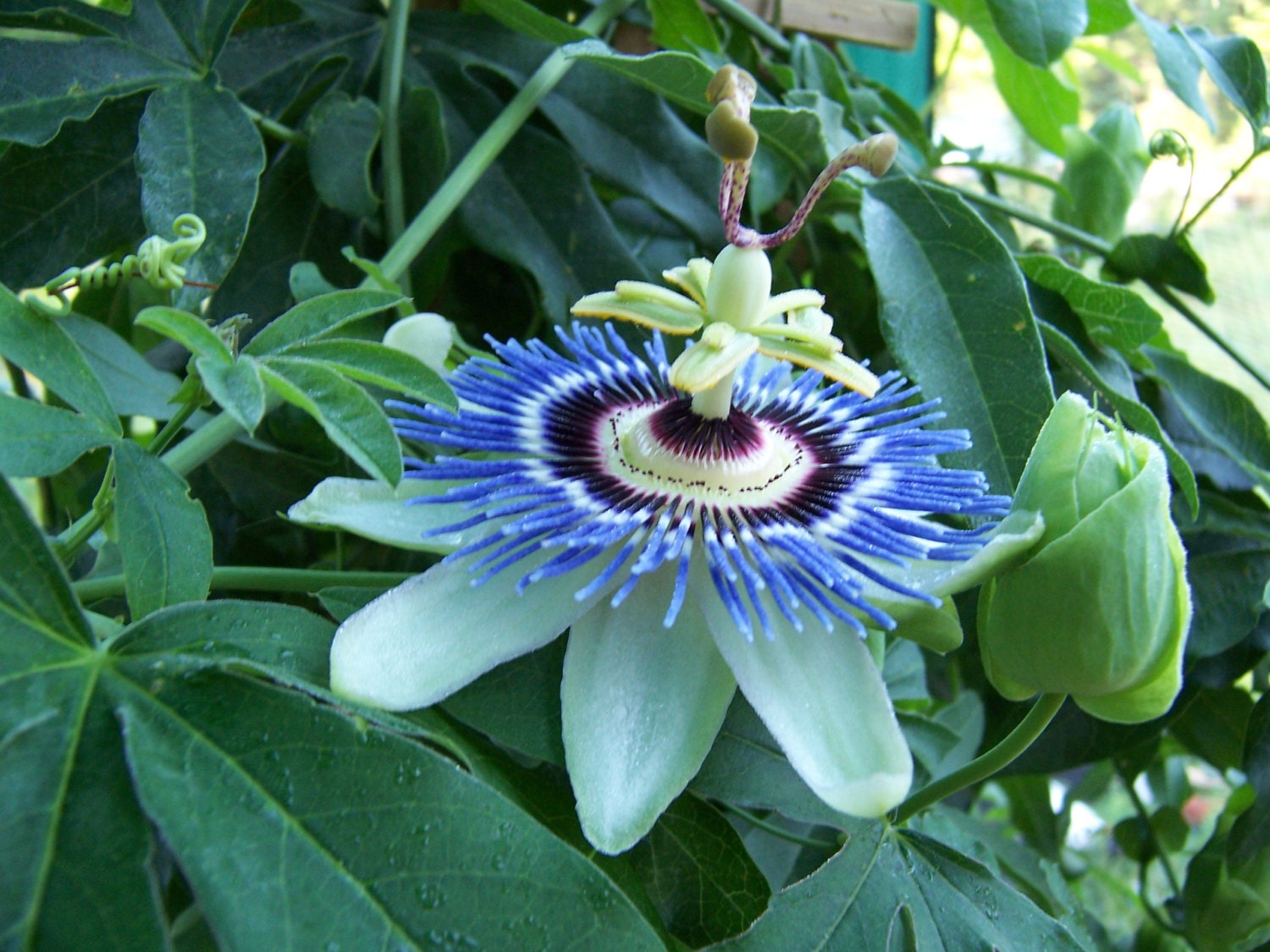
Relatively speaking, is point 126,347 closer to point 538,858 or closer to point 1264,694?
point 538,858

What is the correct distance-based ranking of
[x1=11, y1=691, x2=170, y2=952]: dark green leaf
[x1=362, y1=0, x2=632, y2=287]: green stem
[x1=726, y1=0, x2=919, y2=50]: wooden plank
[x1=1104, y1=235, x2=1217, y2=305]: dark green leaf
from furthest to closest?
[x1=726, y1=0, x2=919, y2=50]: wooden plank < [x1=1104, y1=235, x2=1217, y2=305]: dark green leaf < [x1=362, y1=0, x2=632, y2=287]: green stem < [x1=11, y1=691, x2=170, y2=952]: dark green leaf

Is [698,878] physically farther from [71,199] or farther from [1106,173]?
[1106,173]

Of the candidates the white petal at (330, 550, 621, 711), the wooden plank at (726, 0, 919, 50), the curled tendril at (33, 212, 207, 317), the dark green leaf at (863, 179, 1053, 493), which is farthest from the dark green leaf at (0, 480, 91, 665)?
the wooden plank at (726, 0, 919, 50)

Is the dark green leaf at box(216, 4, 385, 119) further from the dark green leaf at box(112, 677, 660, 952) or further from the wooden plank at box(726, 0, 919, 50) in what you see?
the dark green leaf at box(112, 677, 660, 952)

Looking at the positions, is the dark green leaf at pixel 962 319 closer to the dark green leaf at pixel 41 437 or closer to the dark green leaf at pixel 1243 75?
the dark green leaf at pixel 1243 75

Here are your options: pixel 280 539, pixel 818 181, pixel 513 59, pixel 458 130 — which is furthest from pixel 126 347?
pixel 818 181

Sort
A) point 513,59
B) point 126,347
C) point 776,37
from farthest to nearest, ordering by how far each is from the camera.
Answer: point 776,37 < point 513,59 < point 126,347
